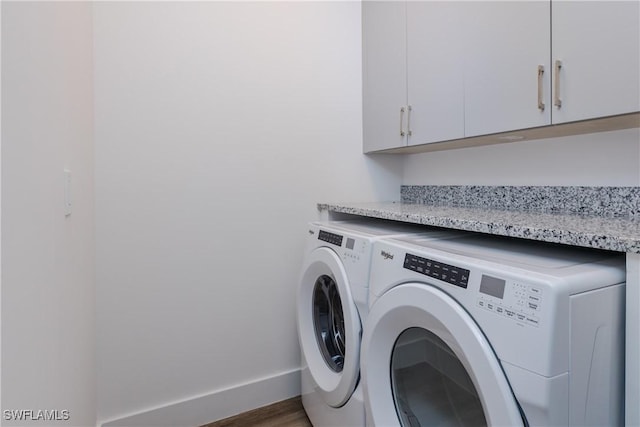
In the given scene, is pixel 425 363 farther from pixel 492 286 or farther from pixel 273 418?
pixel 273 418

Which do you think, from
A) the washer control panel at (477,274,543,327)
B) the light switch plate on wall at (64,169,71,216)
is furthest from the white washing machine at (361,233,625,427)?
the light switch plate on wall at (64,169,71,216)

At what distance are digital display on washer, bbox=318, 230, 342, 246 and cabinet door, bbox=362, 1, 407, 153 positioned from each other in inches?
24.5

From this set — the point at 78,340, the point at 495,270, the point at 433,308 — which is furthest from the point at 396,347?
the point at 78,340

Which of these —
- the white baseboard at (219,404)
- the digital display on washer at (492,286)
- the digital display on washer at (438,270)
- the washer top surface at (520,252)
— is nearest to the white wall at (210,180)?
the white baseboard at (219,404)

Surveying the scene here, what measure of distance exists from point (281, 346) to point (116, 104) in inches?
54.8

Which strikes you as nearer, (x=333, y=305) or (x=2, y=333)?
(x=2, y=333)

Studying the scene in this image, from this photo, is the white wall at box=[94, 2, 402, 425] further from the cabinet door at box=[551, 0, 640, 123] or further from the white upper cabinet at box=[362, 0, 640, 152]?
the cabinet door at box=[551, 0, 640, 123]

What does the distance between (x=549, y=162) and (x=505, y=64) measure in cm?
46

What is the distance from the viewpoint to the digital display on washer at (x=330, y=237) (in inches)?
51.4

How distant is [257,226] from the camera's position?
176cm

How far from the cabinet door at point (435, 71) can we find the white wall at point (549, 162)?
324 mm

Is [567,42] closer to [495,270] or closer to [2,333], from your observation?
[495,270]

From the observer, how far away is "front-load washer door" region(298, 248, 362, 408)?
3.89 feet

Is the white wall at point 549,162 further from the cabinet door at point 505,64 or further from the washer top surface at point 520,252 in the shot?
the washer top surface at point 520,252
